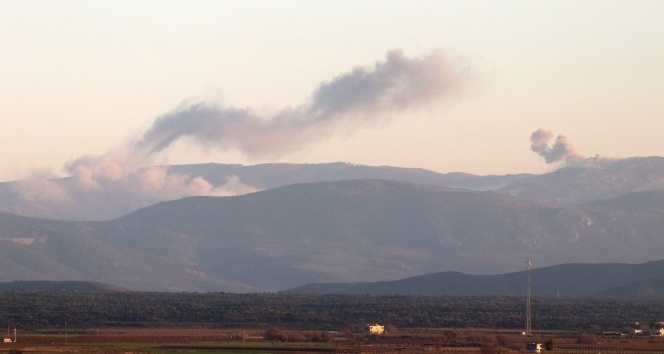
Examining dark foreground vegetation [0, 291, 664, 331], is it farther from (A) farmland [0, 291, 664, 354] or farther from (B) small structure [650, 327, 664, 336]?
(B) small structure [650, 327, 664, 336]

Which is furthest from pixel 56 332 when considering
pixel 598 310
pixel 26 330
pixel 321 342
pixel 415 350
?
pixel 598 310

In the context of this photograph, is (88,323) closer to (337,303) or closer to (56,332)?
(56,332)

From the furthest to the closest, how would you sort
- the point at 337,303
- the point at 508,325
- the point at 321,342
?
1. the point at 337,303
2. the point at 508,325
3. the point at 321,342

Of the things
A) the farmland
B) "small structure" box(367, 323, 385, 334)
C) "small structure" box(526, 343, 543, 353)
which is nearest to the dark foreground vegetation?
the farmland

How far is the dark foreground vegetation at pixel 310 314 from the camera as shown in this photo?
155125mm

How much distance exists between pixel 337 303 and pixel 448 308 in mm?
19620

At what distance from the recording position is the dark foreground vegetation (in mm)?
155125

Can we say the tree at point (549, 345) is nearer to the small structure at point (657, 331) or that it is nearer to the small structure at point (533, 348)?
the small structure at point (533, 348)

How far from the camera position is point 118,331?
466 ft

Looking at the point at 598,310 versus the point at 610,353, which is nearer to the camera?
the point at 610,353

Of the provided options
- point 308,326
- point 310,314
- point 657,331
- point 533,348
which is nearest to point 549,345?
point 533,348

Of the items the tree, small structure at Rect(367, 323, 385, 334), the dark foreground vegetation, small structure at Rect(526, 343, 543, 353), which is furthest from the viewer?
the dark foreground vegetation

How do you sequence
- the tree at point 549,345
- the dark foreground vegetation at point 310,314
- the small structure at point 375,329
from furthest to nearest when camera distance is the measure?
the dark foreground vegetation at point 310,314 → the small structure at point 375,329 → the tree at point 549,345

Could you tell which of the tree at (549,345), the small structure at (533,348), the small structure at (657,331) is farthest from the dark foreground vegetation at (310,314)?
the small structure at (533,348)
